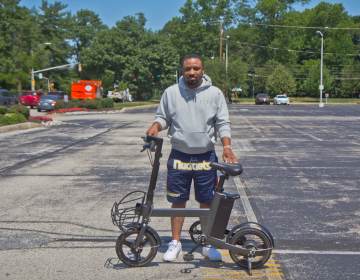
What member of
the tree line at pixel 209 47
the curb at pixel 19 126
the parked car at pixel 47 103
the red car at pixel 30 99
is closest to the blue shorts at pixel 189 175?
the curb at pixel 19 126

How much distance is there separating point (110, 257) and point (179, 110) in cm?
153

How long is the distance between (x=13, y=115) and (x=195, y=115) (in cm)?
2285

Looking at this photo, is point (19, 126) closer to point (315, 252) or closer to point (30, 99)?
point (315, 252)

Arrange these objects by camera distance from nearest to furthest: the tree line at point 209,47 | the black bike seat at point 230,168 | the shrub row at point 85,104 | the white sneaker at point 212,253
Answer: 1. the black bike seat at point 230,168
2. the white sneaker at point 212,253
3. the shrub row at point 85,104
4. the tree line at point 209,47

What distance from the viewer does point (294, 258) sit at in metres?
5.64

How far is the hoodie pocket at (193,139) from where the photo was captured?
17.3 feet

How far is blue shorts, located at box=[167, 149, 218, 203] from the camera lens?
532cm

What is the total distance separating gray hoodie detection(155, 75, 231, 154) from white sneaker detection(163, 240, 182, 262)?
2.88ft

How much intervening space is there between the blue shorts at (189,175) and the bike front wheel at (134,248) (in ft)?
1.37

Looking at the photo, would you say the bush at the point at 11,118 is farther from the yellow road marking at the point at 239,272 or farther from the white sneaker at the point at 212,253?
the yellow road marking at the point at 239,272

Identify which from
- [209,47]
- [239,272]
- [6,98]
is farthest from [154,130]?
[209,47]

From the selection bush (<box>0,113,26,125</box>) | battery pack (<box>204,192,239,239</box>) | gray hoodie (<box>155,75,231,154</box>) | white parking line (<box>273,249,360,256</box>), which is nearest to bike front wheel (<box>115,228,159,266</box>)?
→ battery pack (<box>204,192,239,239</box>)

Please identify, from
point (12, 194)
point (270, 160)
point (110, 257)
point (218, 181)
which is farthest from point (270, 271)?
point (270, 160)

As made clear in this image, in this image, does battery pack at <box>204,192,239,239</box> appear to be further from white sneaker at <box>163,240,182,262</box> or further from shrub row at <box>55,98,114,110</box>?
shrub row at <box>55,98,114,110</box>
